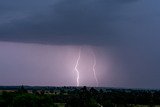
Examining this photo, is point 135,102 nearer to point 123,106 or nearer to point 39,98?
point 123,106

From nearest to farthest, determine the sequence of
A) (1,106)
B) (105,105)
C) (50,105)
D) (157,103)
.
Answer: (50,105) → (1,106) → (105,105) → (157,103)

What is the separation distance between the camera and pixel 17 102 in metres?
112

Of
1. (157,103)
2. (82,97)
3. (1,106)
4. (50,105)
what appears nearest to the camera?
(50,105)

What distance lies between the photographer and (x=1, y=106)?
12069 cm

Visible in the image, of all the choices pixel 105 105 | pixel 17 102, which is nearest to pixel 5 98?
pixel 17 102

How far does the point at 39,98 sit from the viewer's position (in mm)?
117625

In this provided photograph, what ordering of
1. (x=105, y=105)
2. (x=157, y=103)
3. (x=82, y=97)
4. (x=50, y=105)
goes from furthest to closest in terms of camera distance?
(x=157, y=103), (x=82, y=97), (x=105, y=105), (x=50, y=105)

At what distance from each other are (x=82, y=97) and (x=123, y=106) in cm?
2117

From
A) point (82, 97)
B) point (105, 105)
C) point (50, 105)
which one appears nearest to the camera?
point (50, 105)

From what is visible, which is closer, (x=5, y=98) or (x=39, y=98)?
(x=39, y=98)

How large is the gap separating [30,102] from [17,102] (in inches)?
173

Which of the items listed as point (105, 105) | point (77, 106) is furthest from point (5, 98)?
point (105, 105)

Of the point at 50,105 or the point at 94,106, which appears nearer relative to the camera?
the point at 50,105

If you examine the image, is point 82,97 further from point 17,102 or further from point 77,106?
point 17,102
